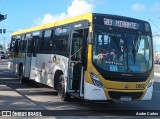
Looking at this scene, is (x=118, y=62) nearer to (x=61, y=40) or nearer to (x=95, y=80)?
(x=95, y=80)

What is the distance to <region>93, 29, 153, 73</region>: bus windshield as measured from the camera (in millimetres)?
12133

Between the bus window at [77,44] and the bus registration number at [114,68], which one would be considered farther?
the bus window at [77,44]

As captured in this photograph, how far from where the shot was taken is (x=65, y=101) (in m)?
14.2

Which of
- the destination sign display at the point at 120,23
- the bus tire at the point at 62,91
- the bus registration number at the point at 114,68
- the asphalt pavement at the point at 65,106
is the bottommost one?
the asphalt pavement at the point at 65,106

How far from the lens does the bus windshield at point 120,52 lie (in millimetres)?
12133

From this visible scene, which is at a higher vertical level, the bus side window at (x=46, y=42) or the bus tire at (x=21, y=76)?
the bus side window at (x=46, y=42)

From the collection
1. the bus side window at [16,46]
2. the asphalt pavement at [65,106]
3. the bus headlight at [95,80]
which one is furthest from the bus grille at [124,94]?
the bus side window at [16,46]

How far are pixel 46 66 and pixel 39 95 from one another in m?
1.33

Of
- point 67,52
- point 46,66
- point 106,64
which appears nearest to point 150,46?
point 106,64

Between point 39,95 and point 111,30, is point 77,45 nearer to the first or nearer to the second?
point 111,30

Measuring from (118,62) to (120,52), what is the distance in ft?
1.07

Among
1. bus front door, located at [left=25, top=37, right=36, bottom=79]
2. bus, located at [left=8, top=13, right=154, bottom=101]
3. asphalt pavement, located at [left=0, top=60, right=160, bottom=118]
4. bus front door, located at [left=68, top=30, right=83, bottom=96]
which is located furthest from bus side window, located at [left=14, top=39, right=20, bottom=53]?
bus front door, located at [left=68, top=30, right=83, bottom=96]

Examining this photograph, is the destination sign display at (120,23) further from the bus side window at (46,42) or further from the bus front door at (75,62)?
the bus side window at (46,42)

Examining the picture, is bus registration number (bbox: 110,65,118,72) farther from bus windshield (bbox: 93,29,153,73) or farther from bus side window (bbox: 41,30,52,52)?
Result: bus side window (bbox: 41,30,52,52)
